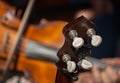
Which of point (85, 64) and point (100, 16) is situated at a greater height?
point (100, 16)

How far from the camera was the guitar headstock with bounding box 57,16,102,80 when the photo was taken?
3.09 feet

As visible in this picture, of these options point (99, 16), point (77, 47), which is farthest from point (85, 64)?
point (99, 16)

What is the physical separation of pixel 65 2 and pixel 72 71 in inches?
31.0

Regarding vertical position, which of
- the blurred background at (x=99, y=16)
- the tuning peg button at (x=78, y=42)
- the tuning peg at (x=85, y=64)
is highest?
the blurred background at (x=99, y=16)

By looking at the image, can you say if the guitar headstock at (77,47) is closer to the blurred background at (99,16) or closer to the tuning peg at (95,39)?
the tuning peg at (95,39)

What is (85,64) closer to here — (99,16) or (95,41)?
(95,41)

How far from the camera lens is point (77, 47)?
0.93m

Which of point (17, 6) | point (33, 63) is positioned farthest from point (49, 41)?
point (17, 6)

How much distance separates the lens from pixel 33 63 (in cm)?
152

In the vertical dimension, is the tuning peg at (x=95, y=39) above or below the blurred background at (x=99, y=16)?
below

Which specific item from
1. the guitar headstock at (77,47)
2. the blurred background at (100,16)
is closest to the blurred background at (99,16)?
the blurred background at (100,16)

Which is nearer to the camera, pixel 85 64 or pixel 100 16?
pixel 85 64

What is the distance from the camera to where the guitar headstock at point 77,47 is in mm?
940

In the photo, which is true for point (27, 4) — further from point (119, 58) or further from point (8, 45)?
point (119, 58)
